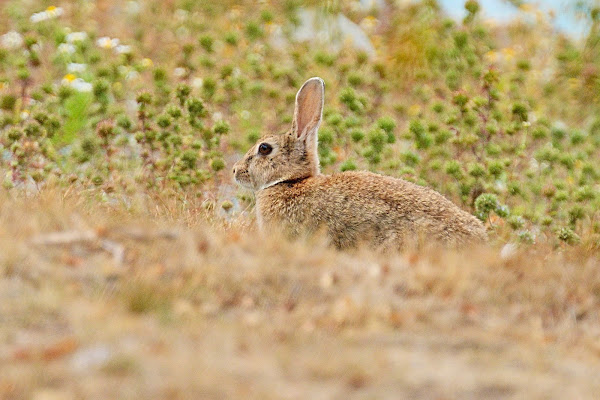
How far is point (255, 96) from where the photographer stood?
11.1m

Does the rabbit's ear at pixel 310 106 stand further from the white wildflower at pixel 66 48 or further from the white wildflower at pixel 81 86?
the white wildflower at pixel 66 48

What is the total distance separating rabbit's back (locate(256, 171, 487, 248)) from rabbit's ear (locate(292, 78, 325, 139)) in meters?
0.61

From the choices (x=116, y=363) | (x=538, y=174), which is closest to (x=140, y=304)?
(x=116, y=363)

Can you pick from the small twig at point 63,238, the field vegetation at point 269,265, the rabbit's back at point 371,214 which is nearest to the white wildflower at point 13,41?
the field vegetation at point 269,265

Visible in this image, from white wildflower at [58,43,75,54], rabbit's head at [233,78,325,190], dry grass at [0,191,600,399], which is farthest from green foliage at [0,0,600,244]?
dry grass at [0,191,600,399]

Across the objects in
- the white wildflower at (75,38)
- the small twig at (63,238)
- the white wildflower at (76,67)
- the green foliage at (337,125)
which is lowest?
the green foliage at (337,125)

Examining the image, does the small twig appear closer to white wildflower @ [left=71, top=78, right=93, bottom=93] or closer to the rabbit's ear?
the rabbit's ear

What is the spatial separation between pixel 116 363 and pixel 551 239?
515 centimetres

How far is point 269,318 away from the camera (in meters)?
4.52

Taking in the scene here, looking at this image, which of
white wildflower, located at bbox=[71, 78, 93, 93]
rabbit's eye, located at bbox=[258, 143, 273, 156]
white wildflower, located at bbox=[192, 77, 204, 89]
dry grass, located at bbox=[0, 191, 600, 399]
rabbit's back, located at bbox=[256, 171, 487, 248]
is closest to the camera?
dry grass, located at bbox=[0, 191, 600, 399]

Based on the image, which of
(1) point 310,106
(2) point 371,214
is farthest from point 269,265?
(1) point 310,106

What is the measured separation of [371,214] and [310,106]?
1396mm

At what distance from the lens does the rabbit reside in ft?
20.9

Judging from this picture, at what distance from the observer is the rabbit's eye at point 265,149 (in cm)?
751
